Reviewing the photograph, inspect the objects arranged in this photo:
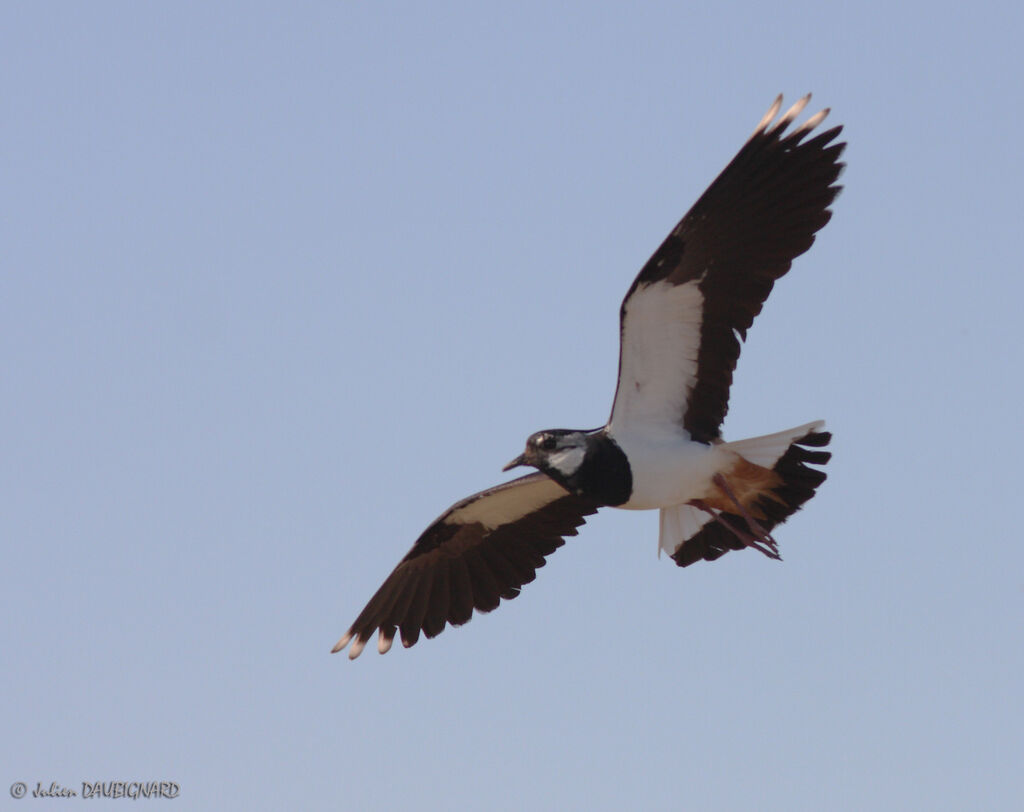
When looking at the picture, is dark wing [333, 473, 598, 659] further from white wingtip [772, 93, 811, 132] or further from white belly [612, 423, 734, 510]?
white wingtip [772, 93, 811, 132]

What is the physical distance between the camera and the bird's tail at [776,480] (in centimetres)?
1234

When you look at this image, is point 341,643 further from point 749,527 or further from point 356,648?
point 749,527

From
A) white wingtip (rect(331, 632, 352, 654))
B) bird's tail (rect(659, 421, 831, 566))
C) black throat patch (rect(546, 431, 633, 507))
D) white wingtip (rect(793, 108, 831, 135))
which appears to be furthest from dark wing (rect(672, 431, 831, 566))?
white wingtip (rect(331, 632, 352, 654))

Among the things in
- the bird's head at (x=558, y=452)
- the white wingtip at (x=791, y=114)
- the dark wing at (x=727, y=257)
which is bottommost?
the bird's head at (x=558, y=452)

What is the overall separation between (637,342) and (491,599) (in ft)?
9.39

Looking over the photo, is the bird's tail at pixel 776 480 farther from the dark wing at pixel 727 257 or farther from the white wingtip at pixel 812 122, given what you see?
the white wingtip at pixel 812 122

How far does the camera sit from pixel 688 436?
12.5 meters

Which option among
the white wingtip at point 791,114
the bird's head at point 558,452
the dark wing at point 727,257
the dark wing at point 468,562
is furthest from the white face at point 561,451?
the white wingtip at point 791,114

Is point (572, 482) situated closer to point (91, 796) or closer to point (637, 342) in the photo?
point (637, 342)

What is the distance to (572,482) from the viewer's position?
40.7 feet

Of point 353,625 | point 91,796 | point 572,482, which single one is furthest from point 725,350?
point 91,796

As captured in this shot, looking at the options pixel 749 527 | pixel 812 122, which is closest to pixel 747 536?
pixel 749 527

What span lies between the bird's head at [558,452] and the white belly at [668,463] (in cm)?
29

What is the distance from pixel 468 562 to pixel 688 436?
97.3 inches
